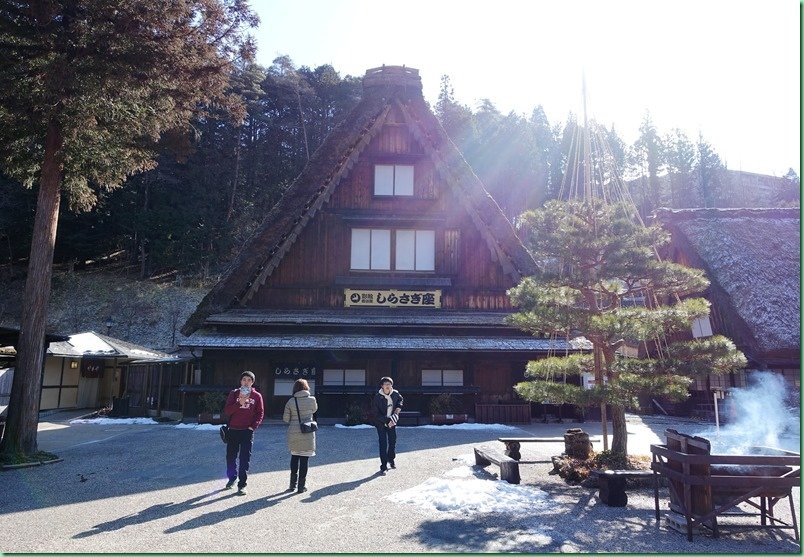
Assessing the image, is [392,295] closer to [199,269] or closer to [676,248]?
[676,248]

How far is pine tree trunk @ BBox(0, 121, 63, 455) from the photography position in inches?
388

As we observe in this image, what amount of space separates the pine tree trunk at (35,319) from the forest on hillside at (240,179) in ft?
65.3

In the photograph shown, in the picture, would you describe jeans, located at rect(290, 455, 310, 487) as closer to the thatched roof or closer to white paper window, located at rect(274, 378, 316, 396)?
white paper window, located at rect(274, 378, 316, 396)

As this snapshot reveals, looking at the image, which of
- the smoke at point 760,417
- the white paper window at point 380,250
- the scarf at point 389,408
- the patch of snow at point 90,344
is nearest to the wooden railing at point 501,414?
the smoke at point 760,417

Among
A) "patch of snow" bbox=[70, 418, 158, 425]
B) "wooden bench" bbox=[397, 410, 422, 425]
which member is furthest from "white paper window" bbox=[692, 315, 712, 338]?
"patch of snow" bbox=[70, 418, 158, 425]

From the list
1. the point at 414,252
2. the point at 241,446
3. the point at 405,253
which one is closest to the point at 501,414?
the point at 414,252

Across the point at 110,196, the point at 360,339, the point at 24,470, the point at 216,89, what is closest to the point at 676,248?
the point at 360,339

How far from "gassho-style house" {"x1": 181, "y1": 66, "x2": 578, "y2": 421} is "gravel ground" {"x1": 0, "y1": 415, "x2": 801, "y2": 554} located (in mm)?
6379

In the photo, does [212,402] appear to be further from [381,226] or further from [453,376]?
[381,226]

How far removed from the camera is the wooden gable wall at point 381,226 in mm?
17609

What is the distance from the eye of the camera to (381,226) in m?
18.1

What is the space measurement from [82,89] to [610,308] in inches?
385

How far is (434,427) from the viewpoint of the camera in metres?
15.2

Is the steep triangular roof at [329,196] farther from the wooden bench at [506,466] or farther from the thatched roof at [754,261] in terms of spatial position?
the wooden bench at [506,466]
